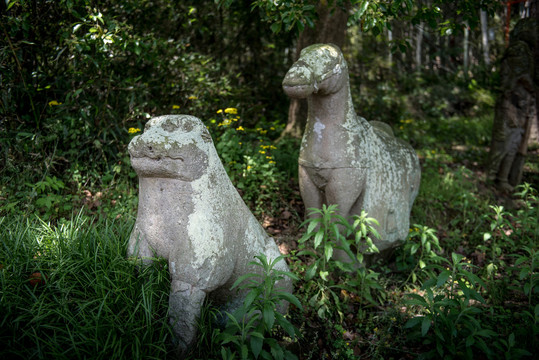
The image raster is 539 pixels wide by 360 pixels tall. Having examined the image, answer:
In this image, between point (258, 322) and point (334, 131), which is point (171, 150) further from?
point (334, 131)

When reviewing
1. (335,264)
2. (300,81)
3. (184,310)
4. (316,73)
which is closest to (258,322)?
(184,310)

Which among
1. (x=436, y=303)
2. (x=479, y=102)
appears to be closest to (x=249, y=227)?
(x=436, y=303)

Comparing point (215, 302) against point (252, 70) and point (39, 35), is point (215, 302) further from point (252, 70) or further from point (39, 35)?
point (252, 70)

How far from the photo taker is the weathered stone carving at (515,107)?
5383 mm

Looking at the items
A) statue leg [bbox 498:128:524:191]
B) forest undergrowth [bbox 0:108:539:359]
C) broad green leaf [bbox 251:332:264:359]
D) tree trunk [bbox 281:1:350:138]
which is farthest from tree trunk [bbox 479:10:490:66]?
broad green leaf [bbox 251:332:264:359]

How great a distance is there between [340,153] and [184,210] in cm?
143

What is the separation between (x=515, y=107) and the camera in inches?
216

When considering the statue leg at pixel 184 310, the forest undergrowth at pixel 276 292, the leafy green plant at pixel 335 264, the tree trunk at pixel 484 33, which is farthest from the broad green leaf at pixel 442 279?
the tree trunk at pixel 484 33

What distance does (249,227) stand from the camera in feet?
7.13

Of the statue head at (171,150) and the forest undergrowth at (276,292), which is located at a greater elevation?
the statue head at (171,150)

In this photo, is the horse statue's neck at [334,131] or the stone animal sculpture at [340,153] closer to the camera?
the stone animal sculpture at [340,153]

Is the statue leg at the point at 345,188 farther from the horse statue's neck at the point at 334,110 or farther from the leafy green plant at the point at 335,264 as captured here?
the horse statue's neck at the point at 334,110

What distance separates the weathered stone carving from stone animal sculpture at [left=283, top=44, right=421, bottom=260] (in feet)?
10.5

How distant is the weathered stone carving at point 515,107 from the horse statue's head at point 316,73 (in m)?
3.92
